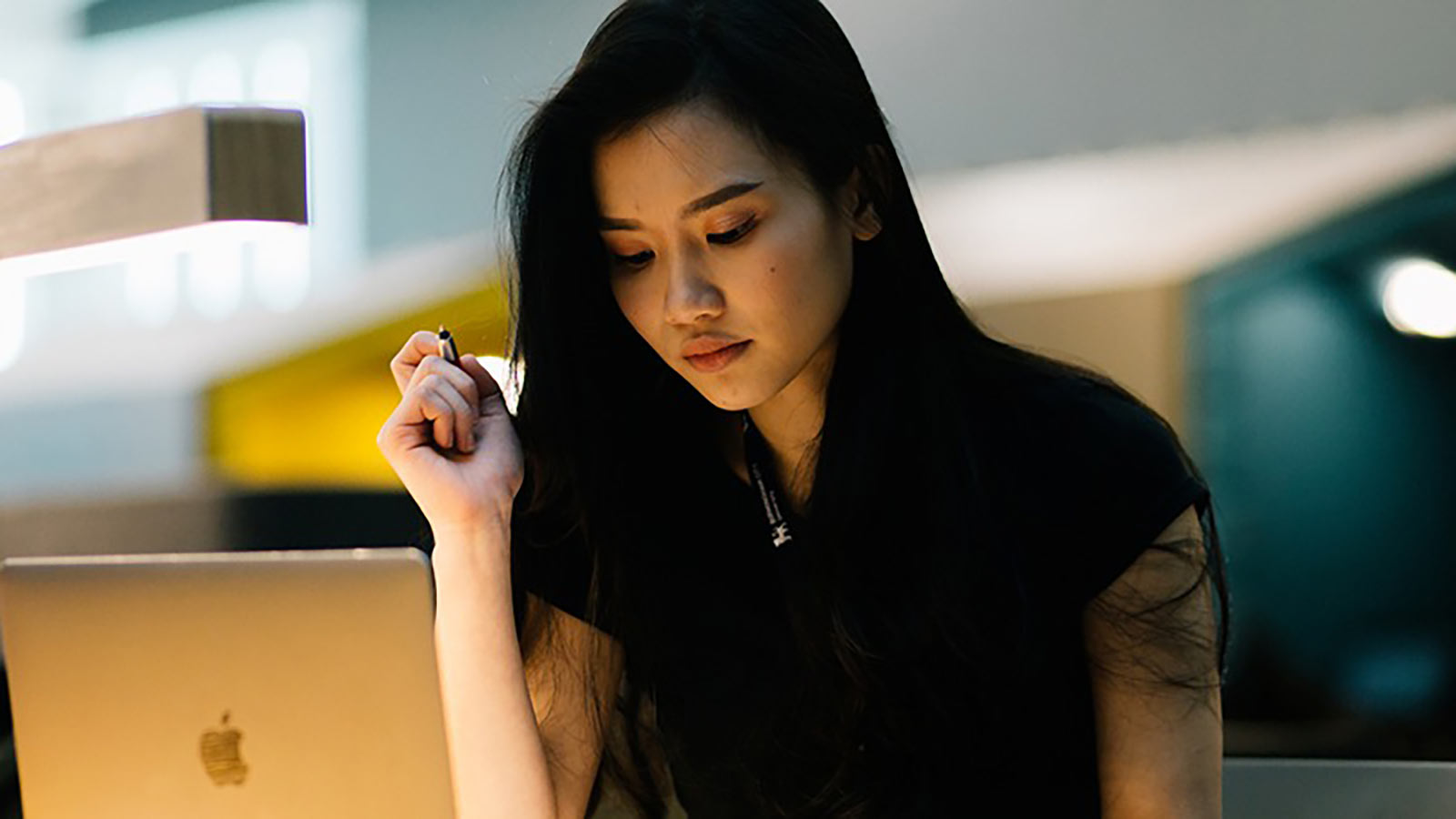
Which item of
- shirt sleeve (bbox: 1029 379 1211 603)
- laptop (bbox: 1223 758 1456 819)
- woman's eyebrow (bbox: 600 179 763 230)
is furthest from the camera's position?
laptop (bbox: 1223 758 1456 819)

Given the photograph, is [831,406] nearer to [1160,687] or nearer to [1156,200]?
[1160,687]

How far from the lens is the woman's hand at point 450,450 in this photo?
135 centimetres

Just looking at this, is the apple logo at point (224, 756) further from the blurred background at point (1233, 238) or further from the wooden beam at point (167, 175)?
the blurred background at point (1233, 238)

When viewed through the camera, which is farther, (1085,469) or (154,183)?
(1085,469)

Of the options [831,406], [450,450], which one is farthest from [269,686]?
[831,406]

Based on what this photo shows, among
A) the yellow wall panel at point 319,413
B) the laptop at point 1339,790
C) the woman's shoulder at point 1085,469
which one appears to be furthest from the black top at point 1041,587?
the yellow wall panel at point 319,413

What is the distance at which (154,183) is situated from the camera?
848 millimetres

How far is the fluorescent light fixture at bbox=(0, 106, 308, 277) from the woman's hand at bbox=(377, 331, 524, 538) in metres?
0.43

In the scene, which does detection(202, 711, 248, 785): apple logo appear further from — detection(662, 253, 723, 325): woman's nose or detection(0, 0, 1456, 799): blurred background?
detection(0, 0, 1456, 799): blurred background

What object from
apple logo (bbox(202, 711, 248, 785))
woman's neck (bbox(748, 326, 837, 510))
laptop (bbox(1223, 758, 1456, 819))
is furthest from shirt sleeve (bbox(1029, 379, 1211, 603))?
apple logo (bbox(202, 711, 248, 785))

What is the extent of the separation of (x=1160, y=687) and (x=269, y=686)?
27.4 inches

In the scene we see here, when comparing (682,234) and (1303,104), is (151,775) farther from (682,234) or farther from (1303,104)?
(1303,104)

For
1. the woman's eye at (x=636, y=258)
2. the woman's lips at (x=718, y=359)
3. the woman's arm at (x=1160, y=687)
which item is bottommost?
the woman's arm at (x=1160, y=687)

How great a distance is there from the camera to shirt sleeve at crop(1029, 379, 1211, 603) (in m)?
1.32
